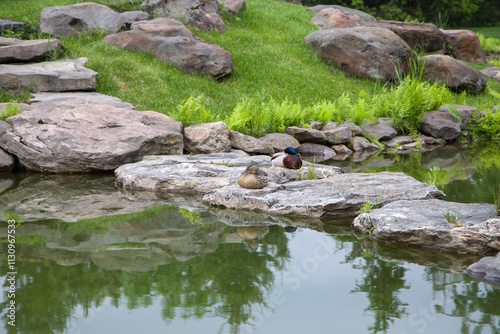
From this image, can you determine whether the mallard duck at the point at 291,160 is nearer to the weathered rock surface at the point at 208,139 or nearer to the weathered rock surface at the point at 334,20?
the weathered rock surface at the point at 208,139

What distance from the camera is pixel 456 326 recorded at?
3.20 metres

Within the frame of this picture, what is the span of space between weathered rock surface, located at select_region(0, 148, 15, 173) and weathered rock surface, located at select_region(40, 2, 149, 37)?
5.53m

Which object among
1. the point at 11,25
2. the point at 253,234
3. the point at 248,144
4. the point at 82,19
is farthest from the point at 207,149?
the point at 11,25

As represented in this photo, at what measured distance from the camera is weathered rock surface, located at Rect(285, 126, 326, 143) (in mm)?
9867

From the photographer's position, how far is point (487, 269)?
155 inches

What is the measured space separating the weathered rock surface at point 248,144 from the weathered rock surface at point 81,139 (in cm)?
107

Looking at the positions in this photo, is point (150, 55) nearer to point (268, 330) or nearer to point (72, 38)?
point (72, 38)

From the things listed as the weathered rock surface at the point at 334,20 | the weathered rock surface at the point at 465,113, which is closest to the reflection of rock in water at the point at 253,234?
the weathered rock surface at the point at 465,113

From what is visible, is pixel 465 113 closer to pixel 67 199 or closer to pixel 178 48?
pixel 178 48

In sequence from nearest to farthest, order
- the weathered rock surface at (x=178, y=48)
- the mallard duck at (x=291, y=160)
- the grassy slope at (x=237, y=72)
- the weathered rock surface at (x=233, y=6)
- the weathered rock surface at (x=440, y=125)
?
1. the mallard duck at (x=291, y=160)
2. the grassy slope at (x=237, y=72)
3. the weathered rock surface at (x=440, y=125)
4. the weathered rock surface at (x=178, y=48)
5. the weathered rock surface at (x=233, y=6)

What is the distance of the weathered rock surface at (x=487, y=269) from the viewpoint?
3.85 metres

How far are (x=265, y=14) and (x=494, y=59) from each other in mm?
11246

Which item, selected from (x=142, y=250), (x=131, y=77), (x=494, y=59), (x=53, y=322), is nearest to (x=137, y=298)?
(x=53, y=322)

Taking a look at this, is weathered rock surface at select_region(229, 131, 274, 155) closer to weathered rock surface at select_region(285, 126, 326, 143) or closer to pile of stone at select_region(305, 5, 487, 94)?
weathered rock surface at select_region(285, 126, 326, 143)
